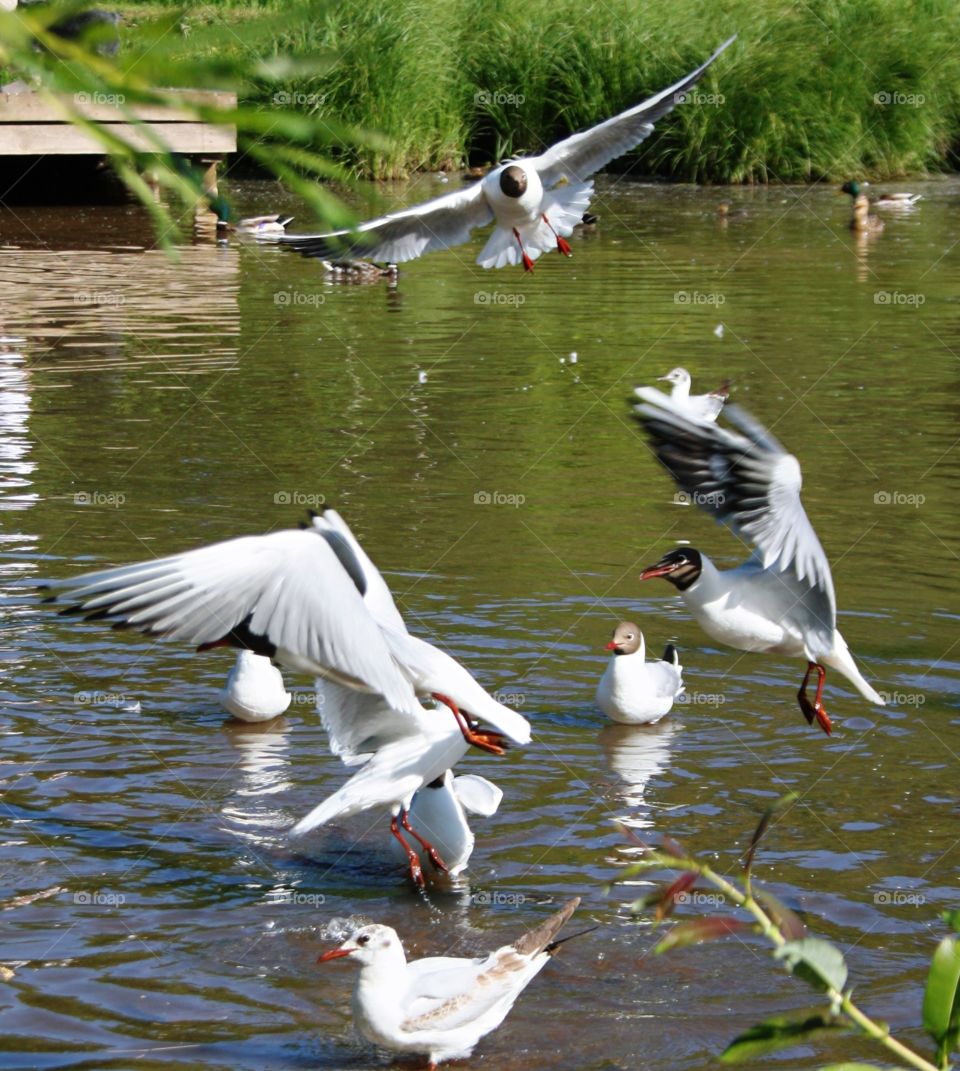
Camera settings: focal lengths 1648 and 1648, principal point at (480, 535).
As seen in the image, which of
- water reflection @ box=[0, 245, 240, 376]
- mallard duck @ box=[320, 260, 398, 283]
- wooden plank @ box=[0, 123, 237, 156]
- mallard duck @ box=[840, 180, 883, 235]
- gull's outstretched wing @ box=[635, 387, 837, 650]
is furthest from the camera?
mallard duck @ box=[840, 180, 883, 235]

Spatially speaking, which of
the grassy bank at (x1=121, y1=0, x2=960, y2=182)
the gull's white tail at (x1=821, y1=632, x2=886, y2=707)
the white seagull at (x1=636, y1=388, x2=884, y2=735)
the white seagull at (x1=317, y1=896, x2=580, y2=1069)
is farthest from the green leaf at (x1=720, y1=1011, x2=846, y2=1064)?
the grassy bank at (x1=121, y1=0, x2=960, y2=182)

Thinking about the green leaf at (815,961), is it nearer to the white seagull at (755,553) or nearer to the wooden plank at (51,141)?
the white seagull at (755,553)

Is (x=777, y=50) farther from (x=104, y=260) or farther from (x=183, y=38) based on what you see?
(x=183, y=38)

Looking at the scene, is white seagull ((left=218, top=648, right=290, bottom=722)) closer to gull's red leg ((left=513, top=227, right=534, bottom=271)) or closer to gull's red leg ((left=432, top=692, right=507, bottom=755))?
gull's red leg ((left=432, top=692, right=507, bottom=755))

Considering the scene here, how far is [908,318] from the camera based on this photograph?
15.3m

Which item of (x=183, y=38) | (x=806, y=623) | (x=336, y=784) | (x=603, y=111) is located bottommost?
(x=336, y=784)

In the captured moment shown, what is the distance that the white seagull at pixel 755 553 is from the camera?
5.68 metres

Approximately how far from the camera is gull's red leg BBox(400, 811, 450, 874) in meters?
5.04

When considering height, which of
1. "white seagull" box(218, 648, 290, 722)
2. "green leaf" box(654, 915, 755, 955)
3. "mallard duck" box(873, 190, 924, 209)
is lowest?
"white seagull" box(218, 648, 290, 722)

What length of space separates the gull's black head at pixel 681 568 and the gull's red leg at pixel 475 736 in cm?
139

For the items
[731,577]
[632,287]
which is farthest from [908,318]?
[731,577]

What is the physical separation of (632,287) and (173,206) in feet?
27.1

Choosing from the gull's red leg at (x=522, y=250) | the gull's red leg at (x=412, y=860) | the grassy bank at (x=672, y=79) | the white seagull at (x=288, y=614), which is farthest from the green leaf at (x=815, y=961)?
the grassy bank at (x=672, y=79)

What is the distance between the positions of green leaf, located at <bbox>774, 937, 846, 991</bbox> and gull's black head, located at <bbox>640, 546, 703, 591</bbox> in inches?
183
